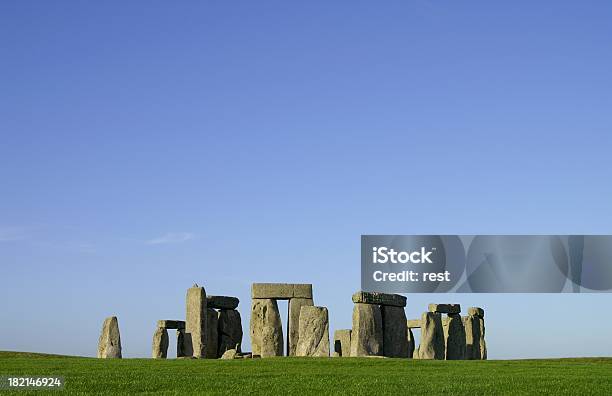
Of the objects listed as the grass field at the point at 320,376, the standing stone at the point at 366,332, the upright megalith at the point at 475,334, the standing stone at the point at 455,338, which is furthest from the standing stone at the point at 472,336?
the grass field at the point at 320,376

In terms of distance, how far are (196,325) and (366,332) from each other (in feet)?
19.4

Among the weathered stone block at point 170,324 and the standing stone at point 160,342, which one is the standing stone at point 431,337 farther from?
the standing stone at point 160,342

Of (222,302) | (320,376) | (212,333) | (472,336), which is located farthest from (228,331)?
(320,376)

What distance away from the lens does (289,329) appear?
32531 mm

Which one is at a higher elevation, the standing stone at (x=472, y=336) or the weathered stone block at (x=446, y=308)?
the weathered stone block at (x=446, y=308)

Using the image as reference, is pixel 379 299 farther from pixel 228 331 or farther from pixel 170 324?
pixel 170 324

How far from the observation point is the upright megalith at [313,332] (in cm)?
3073

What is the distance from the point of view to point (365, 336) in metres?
31.2

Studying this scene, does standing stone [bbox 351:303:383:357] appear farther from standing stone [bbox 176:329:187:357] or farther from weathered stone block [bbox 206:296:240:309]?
standing stone [bbox 176:329:187:357]

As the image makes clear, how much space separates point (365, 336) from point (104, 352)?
366 inches

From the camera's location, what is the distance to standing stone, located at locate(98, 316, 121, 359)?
33469mm

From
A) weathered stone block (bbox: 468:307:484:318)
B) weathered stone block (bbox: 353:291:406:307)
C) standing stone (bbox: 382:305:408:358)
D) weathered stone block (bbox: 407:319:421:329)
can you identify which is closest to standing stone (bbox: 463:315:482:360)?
weathered stone block (bbox: 468:307:484:318)

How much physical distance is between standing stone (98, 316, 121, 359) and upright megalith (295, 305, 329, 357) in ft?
22.2

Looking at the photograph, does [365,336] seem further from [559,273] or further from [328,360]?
[559,273]
